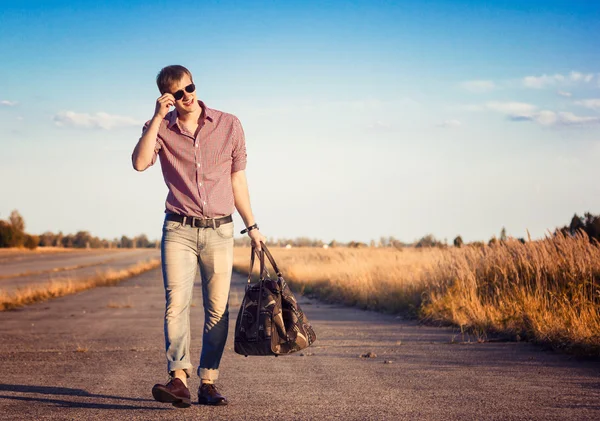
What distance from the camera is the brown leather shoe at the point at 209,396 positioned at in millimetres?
5425

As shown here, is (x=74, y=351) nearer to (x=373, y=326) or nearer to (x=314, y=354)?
(x=314, y=354)

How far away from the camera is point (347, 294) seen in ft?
61.9

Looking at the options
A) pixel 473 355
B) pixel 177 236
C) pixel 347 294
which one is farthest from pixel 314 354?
pixel 347 294

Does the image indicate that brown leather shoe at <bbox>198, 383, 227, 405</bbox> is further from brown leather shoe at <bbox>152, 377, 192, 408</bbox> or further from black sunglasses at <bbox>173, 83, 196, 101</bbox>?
black sunglasses at <bbox>173, 83, 196, 101</bbox>

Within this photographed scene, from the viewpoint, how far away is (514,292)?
12484 mm

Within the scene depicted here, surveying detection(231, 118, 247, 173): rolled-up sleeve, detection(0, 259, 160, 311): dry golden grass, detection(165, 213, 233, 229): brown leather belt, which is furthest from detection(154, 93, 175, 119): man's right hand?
detection(0, 259, 160, 311): dry golden grass

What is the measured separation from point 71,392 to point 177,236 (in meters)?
1.89

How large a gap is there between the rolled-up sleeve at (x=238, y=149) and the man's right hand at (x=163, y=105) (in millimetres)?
566

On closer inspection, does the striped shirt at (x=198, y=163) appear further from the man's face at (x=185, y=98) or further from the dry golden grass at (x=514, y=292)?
the dry golden grass at (x=514, y=292)

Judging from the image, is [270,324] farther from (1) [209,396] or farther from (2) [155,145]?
(2) [155,145]

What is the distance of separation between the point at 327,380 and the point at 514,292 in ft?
21.9


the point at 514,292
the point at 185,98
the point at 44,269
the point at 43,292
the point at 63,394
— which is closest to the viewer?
the point at 185,98

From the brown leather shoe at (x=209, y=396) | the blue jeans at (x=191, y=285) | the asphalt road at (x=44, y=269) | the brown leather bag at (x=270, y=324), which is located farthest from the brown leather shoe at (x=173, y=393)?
the asphalt road at (x=44, y=269)

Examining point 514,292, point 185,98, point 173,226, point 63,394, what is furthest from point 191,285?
point 514,292
